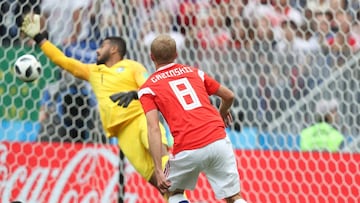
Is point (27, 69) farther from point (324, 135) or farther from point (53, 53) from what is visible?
point (324, 135)

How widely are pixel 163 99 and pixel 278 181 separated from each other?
1.99 metres

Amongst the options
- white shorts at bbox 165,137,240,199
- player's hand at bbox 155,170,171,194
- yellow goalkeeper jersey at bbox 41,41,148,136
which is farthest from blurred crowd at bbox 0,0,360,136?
player's hand at bbox 155,170,171,194

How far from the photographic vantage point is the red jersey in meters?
4.82

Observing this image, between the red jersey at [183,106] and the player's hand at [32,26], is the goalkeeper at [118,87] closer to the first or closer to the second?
the player's hand at [32,26]

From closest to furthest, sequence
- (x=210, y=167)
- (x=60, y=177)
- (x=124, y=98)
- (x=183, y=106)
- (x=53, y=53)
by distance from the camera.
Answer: (x=183, y=106), (x=210, y=167), (x=124, y=98), (x=53, y=53), (x=60, y=177)

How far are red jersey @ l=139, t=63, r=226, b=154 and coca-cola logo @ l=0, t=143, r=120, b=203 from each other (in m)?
1.98

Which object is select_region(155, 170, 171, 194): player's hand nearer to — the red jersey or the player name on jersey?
the red jersey

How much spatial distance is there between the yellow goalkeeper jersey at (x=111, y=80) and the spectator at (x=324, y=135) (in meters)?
1.43

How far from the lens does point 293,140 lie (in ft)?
22.9

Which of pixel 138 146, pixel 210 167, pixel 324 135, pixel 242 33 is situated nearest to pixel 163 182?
pixel 210 167

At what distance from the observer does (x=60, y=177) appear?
266 inches

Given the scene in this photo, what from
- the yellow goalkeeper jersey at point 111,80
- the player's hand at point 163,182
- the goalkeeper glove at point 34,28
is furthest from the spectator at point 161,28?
the player's hand at point 163,182

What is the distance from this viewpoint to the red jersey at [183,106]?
4.82 m

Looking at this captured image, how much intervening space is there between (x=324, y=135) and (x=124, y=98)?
72.9 inches
